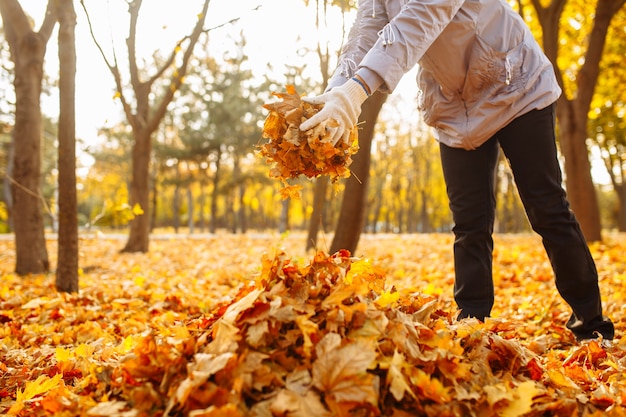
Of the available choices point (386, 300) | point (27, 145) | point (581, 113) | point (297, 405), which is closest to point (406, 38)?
Result: point (386, 300)

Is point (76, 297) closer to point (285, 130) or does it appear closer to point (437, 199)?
point (285, 130)

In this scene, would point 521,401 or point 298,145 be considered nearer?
point 521,401

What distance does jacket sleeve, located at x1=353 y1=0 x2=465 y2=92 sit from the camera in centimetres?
182

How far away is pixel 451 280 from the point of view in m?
4.92

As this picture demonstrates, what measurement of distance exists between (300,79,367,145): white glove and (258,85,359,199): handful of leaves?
22 mm

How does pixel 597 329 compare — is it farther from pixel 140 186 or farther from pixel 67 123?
pixel 140 186

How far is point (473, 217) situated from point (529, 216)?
0.85 feet

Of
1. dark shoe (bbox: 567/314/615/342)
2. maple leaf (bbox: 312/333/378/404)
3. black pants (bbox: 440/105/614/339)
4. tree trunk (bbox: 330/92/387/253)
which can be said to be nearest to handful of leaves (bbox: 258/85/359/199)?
maple leaf (bbox: 312/333/378/404)

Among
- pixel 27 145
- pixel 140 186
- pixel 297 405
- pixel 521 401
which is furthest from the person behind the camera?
pixel 140 186

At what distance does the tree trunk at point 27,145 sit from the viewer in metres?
5.29

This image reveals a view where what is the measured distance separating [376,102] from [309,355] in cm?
427

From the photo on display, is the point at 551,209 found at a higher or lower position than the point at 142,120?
lower

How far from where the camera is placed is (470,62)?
216cm

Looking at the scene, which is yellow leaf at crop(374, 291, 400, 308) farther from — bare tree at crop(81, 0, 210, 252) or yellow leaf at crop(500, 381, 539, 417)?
bare tree at crop(81, 0, 210, 252)
